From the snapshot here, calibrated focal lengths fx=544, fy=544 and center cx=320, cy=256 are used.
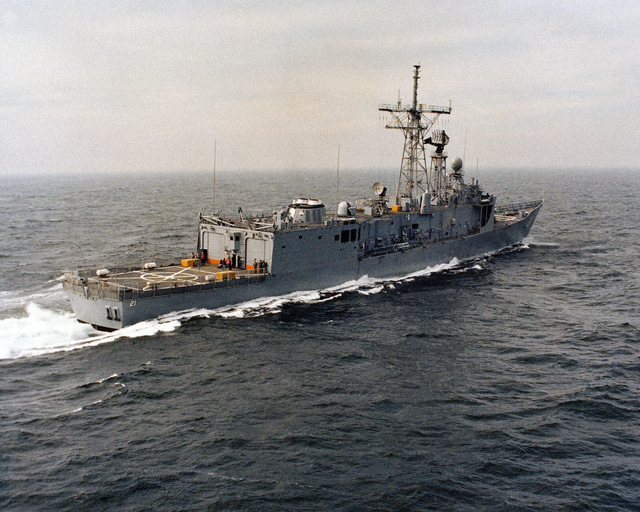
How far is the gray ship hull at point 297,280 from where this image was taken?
3192cm

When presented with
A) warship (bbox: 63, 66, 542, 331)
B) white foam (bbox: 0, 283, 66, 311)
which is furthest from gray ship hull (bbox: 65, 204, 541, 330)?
white foam (bbox: 0, 283, 66, 311)

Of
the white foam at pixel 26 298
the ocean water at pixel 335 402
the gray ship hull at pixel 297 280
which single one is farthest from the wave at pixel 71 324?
the gray ship hull at pixel 297 280

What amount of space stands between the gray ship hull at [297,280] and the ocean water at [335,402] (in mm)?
795

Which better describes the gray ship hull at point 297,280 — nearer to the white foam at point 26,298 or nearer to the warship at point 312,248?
the warship at point 312,248

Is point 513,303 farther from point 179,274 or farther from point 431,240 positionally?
point 179,274

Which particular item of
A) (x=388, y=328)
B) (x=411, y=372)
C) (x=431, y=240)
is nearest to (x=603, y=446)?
(x=411, y=372)

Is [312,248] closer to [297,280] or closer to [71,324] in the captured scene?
[297,280]

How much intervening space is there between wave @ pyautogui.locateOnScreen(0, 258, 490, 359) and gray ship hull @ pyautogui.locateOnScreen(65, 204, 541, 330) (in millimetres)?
441

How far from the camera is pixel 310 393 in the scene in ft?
81.1

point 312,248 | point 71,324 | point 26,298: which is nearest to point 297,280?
point 312,248

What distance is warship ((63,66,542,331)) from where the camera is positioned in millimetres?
32844

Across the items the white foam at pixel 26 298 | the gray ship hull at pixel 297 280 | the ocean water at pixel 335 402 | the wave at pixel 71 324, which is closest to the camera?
the ocean water at pixel 335 402

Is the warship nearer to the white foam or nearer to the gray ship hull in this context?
the gray ship hull

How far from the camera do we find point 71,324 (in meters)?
32.9
